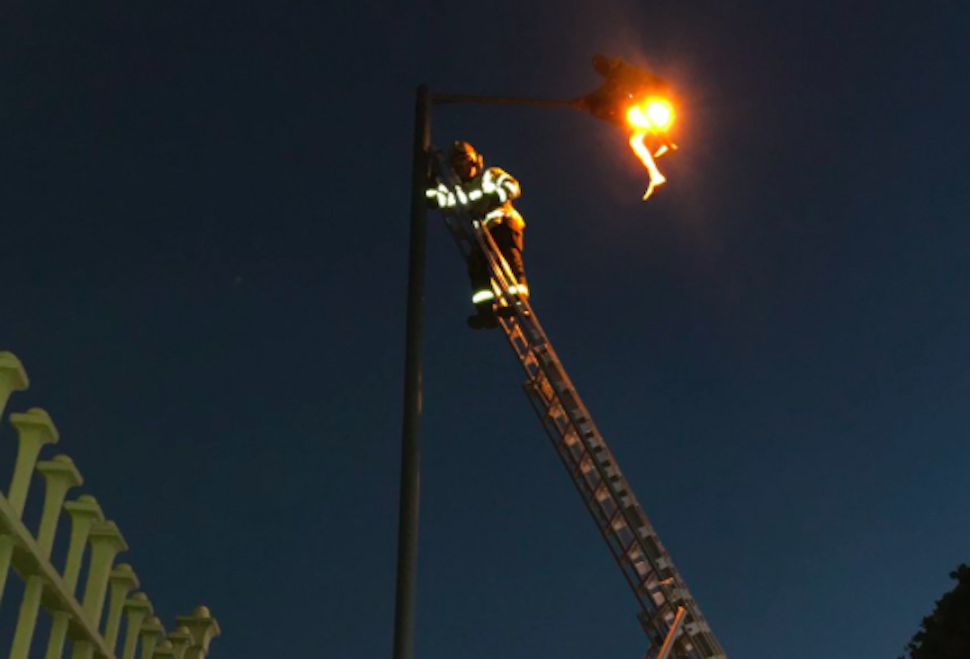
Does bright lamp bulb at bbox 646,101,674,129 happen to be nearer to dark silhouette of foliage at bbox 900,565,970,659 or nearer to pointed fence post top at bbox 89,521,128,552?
pointed fence post top at bbox 89,521,128,552

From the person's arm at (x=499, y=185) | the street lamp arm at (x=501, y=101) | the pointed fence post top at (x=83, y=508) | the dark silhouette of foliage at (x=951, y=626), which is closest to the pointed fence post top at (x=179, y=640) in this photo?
Answer: the pointed fence post top at (x=83, y=508)

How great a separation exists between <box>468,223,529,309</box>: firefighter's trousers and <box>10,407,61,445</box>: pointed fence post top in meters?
6.39

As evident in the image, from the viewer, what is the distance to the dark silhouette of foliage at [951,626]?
1581 cm

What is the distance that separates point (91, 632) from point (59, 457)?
2.26 ft

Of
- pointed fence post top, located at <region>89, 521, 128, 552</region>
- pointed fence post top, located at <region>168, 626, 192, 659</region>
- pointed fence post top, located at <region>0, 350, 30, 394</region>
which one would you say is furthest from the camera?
pointed fence post top, located at <region>168, 626, 192, 659</region>

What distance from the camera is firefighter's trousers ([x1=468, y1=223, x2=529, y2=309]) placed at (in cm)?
985

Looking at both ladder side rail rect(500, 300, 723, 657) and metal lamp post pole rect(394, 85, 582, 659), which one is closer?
metal lamp post pole rect(394, 85, 582, 659)

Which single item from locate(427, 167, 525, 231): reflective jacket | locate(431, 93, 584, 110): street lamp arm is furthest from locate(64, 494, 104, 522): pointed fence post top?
locate(427, 167, 525, 231): reflective jacket

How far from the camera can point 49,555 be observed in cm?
355

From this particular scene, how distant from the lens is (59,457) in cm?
370

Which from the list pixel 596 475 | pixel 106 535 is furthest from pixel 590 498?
pixel 106 535

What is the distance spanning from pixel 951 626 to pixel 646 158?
1111 cm

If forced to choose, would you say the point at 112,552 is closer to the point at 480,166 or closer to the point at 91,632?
the point at 91,632

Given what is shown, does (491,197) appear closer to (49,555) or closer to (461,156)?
(461,156)
